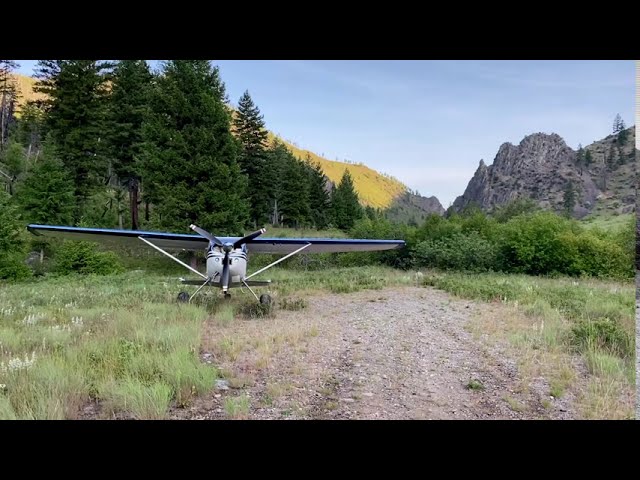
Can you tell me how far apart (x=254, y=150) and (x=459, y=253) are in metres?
9.86

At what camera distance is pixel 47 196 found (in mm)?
9305

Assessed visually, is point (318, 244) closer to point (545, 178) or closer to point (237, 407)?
point (237, 407)

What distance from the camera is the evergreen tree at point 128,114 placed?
13.2 metres

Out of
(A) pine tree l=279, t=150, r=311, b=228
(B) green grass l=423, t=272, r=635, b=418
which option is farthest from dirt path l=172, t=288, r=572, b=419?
(A) pine tree l=279, t=150, r=311, b=228

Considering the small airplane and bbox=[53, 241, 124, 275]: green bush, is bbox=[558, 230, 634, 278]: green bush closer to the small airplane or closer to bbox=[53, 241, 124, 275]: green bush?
the small airplane

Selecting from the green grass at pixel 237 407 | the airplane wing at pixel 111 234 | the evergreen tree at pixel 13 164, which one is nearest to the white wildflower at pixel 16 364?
the green grass at pixel 237 407

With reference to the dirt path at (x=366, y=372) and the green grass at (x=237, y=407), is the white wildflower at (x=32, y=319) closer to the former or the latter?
the dirt path at (x=366, y=372)

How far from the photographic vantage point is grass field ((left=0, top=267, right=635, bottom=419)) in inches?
79.0

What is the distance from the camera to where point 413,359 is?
298cm

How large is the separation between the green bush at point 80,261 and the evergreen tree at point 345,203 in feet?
46.1

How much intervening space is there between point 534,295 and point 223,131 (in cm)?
916

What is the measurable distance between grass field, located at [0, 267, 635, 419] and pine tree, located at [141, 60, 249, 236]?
428cm

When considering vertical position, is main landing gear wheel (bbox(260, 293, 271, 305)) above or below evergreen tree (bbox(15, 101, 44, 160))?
below
